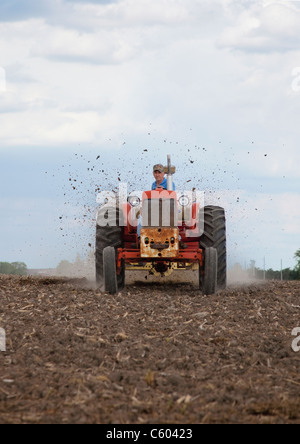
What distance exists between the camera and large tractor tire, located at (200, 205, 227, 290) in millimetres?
13602

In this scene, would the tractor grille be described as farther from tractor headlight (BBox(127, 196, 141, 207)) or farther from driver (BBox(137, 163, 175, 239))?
tractor headlight (BBox(127, 196, 141, 207))

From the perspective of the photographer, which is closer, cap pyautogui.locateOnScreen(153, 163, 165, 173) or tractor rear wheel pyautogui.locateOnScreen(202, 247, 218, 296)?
tractor rear wheel pyautogui.locateOnScreen(202, 247, 218, 296)

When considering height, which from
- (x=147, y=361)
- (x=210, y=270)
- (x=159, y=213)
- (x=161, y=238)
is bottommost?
(x=147, y=361)

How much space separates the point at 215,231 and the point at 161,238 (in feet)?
5.04

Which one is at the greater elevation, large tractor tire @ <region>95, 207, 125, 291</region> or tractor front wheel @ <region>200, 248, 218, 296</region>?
large tractor tire @ <region>95, 207, 125, 291</region>

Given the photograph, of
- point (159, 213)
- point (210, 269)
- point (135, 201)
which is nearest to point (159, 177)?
point (135, 201)

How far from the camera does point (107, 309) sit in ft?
34.8

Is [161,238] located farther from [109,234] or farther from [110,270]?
[109,234]

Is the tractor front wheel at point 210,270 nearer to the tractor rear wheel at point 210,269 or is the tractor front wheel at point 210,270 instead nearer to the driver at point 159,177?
the tractor rear wheel at point 210,269

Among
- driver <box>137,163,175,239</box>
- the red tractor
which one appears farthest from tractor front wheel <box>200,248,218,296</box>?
driver <box>137,163,175,239</box>

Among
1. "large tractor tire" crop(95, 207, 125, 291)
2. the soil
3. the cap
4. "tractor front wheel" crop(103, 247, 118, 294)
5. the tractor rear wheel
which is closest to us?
the soil

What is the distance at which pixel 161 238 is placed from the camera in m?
12.6

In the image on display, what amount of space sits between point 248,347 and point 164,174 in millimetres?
6312
